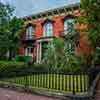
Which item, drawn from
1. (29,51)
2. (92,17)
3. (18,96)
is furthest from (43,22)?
(18,96)

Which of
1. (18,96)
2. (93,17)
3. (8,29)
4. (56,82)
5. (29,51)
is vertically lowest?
(18,96)

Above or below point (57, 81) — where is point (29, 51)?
above

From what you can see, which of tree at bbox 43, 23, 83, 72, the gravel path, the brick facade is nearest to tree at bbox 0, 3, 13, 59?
the brick facade

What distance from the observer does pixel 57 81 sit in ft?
47.1

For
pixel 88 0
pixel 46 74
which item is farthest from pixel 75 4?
pixel 46 74

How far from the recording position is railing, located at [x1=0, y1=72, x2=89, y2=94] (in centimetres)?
1249

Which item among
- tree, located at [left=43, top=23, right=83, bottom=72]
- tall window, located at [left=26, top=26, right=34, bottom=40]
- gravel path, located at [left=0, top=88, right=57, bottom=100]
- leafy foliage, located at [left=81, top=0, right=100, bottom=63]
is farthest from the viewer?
tall window, located at [left=26, top=26, right=34, bottom=40]

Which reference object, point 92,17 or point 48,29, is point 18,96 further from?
point 48,29

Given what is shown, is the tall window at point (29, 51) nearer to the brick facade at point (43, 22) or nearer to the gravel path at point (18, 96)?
the brick facade at point (43, 22)

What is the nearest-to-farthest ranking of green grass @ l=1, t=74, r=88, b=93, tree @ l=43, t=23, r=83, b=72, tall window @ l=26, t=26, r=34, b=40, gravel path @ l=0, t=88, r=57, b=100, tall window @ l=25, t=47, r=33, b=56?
gravel path @ l=0, t=88, r=57, b=100
green grass @ l=1, t=74, r=88, b=93
tree @ l=43, t=23, r=83, b=72
tall window @ l=25, t=47, r=33, b=56
tall window @ l=26, t=26, r=34, b=40

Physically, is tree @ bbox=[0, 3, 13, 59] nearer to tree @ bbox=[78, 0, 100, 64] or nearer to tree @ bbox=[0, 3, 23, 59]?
tree @ bbox=[0, 3, 23, 59]

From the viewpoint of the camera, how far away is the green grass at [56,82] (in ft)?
41.0

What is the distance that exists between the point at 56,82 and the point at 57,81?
13.8 inches

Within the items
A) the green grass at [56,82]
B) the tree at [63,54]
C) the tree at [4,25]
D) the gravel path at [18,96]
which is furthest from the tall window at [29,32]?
the gravel path at [18,96]
